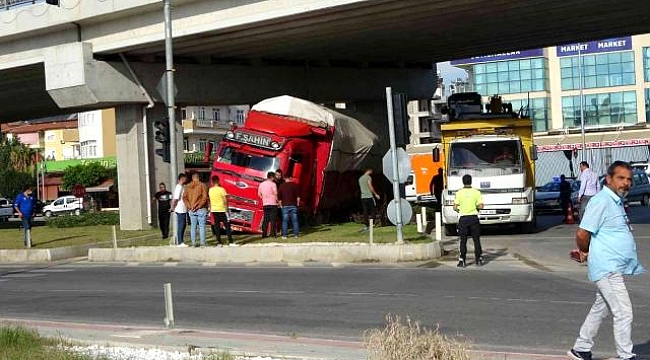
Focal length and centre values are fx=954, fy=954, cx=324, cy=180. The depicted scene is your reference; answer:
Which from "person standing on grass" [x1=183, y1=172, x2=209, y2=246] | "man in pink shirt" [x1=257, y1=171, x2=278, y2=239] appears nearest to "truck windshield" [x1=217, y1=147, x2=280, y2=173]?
"man in pink shirt" [x1=257, y1=171, x2=278, y2=239]

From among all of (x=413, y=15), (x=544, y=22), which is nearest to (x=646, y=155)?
(x=544, y=22)

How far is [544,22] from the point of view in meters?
30.5

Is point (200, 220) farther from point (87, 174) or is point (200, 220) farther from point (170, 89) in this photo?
point (87, 174)

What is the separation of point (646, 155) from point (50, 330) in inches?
2571

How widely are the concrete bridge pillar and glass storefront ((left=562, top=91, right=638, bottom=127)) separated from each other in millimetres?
55698

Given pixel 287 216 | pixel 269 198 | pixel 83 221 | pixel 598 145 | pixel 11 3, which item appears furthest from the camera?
pixel 598 145

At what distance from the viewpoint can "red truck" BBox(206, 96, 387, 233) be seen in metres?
25.5

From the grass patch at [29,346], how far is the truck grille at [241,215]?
15.2 metres

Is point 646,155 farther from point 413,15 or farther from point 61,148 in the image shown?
point 61,148

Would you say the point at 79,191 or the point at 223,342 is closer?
the point at 223,342

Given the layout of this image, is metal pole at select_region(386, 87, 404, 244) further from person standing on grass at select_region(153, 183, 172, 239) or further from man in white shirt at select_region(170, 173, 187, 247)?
person standing on grass at select_region(153, 183, 172, 239)

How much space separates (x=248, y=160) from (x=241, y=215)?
163 cm

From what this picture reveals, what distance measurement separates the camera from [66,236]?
31266mm

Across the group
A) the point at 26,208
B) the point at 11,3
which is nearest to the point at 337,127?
the point at 26,208
